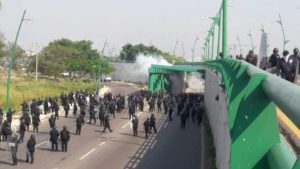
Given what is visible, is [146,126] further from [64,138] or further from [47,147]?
[64,138]

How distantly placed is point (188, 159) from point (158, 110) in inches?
915

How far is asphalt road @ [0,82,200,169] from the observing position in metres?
22.1

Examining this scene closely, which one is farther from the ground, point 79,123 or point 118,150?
point 79,123

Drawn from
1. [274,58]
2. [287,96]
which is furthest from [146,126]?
[287,96]

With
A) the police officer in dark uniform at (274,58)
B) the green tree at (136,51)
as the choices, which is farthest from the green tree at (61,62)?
the police officer in dark uniform at (274,58)

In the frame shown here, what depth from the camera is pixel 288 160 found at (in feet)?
8.75

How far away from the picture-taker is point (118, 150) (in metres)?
25.8

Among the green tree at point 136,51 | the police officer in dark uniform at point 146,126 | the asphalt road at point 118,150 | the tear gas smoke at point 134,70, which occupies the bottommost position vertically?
the asphalt road at point 118,150

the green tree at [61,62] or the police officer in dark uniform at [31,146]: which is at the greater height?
the green tree at [61,62]

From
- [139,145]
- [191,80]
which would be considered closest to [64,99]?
[139,145]

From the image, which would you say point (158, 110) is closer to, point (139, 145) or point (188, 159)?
point (139, 145)

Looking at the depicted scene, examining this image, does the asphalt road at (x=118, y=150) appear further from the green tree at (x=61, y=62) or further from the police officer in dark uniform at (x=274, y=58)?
the green tree at (x=61, y=62)

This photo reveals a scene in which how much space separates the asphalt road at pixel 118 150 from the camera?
72.4ft

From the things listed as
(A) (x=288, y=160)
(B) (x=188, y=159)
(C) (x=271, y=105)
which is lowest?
(B) (x=188, y=159)
